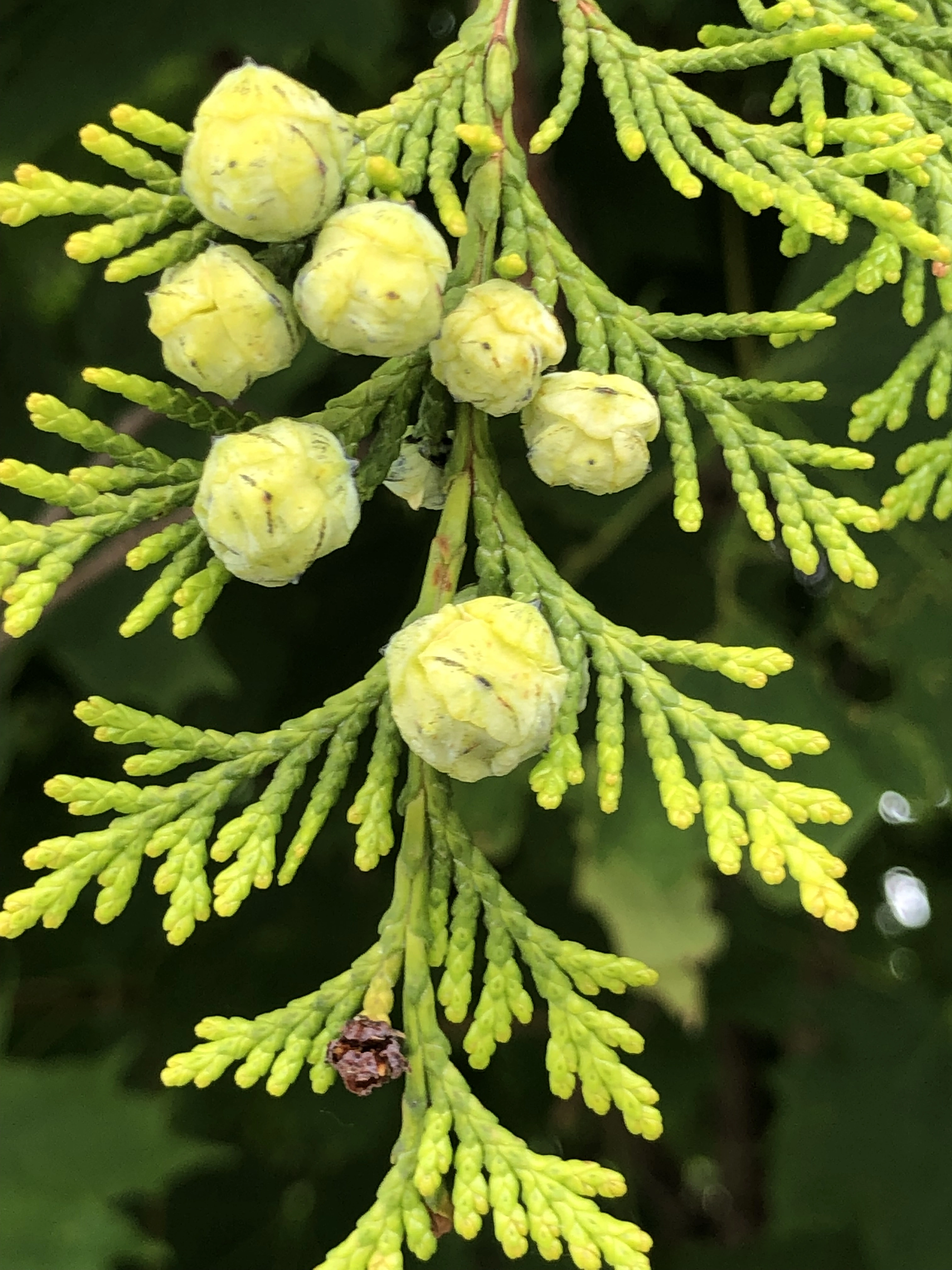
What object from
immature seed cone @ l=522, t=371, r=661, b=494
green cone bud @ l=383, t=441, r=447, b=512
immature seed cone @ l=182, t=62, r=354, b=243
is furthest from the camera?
green cone bud @ l=383, t=441, r=447, b=512

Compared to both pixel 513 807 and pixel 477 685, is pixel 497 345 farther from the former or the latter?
pixel 513 807

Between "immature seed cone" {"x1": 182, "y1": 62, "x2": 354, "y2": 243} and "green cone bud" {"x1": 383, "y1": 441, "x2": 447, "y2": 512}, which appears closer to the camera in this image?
"immature seed cone" {"x1": 182, "y1": 62, "x2": 354, "y2": 243}

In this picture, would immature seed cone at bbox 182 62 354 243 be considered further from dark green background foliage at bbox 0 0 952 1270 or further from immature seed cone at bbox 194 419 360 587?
dark green background foliage at bbox 0 0 952 1270

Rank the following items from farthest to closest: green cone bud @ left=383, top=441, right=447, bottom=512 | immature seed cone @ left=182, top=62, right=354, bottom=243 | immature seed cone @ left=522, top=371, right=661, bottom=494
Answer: green cone bud @ left=383, top=441, right=447, bottom=512, immature seed cone @ left=522, top=371, right=661, bottom=494, immature seed cone @ left=182, top=62, right=354, bottom=243

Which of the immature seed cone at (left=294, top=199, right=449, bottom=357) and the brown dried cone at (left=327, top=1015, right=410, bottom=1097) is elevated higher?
the immature seed cone at (left=294, top=199, right=449, bottom=357)

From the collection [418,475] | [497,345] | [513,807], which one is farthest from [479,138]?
[513,807]

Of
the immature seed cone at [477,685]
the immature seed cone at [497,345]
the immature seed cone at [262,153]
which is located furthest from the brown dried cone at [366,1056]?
the immature seed cone at [262,153]

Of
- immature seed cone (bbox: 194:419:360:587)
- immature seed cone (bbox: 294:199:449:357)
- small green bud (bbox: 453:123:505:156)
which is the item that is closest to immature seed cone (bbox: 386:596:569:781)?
immature seed cone (bbox: 194:419:360:587)
